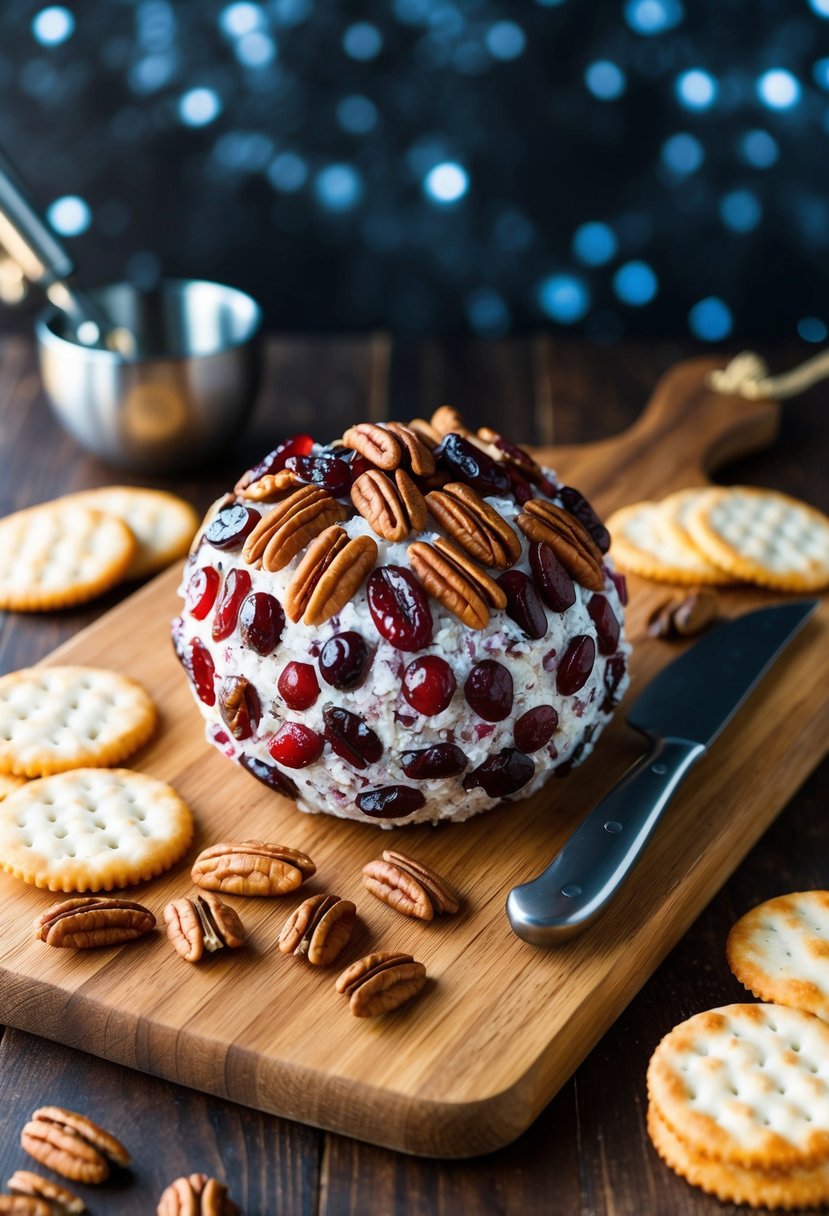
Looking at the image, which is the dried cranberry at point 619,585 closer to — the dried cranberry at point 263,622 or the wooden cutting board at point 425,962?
the wooden cutting board at point 425,962

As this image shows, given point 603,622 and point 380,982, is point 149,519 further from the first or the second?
point 380,982

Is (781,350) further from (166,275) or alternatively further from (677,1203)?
(677,1203)

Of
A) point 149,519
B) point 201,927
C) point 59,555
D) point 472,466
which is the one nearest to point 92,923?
point 201,927

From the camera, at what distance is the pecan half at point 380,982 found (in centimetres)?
147

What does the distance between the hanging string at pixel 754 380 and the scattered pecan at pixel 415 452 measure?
1.25 m

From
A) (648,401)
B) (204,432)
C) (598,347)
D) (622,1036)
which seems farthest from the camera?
(598,347)

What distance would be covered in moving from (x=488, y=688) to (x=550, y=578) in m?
0.16

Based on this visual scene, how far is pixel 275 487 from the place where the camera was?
5.64 feet

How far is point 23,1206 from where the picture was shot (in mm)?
1313

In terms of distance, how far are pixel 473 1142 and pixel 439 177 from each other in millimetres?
2409

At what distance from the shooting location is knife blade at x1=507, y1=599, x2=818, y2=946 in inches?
60.8

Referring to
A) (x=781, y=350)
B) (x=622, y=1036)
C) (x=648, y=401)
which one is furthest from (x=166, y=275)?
(x=622, y=1036)

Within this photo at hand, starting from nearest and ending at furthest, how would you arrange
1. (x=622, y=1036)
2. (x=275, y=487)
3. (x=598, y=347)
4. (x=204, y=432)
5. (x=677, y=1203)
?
(x=677, y=1203) < (x=622, y=1036) < (x=275, y=487) < (x=204, y=432) < (x=598, y=347)

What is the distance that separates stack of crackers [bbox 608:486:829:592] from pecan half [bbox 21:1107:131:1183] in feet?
4.07
